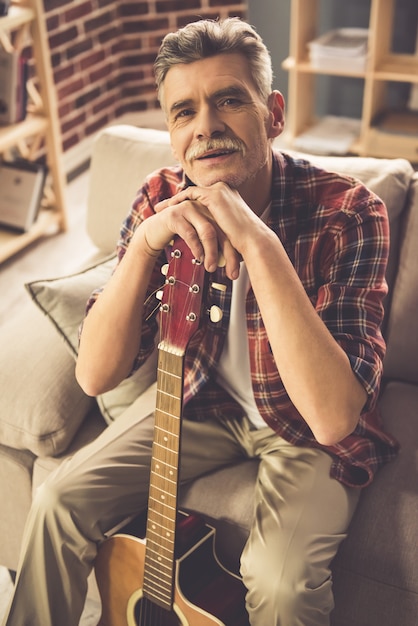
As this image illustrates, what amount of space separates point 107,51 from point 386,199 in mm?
3027

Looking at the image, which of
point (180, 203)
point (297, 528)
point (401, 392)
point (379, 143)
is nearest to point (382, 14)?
point (379, 143)

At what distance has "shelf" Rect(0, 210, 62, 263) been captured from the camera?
300 cm

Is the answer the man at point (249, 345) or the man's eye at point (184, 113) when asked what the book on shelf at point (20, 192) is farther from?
the man's eye at point (184, 113)

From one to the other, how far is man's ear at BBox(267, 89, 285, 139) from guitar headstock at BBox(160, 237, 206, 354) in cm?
32

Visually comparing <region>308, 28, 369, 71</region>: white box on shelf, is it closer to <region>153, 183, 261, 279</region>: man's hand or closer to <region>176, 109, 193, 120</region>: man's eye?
<region>176, 109, 193, 120</region>: man's eye

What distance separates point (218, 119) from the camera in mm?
1181

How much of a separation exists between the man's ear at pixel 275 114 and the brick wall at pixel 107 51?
2.64m

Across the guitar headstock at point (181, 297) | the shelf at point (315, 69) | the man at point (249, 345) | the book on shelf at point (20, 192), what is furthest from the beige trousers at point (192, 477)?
the shelf at point (315, 69)

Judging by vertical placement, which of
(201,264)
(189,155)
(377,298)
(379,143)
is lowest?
(379,143)

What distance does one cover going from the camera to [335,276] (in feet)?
4.00

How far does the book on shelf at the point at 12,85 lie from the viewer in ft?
9.27

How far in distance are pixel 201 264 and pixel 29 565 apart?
0.65 meters

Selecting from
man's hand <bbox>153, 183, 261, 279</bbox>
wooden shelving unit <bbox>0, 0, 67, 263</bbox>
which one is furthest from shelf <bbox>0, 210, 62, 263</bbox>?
man's hand <bbox>153, 183, 261, 279</bbox>

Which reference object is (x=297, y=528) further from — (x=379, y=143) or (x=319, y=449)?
(x=379, y=143)
